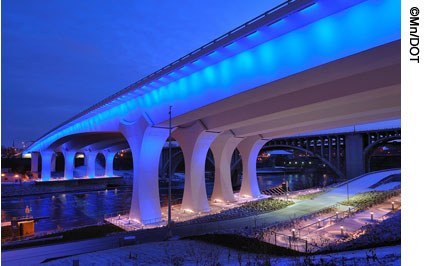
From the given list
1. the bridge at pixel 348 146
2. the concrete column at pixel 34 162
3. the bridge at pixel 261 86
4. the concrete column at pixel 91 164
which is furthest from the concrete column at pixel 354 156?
the concrete column at pixel 34 162

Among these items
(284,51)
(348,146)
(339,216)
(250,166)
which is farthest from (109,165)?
(284,51)

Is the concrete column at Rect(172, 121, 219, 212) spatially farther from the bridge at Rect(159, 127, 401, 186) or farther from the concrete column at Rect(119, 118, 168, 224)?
the bridge at Rect(159, 127, 401, 186)

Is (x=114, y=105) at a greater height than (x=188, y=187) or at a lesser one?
greater

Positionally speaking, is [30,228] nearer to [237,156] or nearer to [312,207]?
[312,207]

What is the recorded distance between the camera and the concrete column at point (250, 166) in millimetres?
37562

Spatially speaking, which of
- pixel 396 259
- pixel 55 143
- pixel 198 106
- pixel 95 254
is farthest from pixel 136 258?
pixel 55 143

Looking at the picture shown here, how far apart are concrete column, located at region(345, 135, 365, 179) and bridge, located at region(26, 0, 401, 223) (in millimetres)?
21672

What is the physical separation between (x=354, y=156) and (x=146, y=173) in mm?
40177

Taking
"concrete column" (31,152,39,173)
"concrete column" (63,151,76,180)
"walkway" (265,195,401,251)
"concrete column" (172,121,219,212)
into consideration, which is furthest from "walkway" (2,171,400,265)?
"concrete column" (31,152,39,173)

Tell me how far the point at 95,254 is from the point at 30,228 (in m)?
14.0

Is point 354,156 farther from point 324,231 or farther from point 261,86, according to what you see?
point 261,86

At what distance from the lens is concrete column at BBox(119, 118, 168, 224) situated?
924 inches

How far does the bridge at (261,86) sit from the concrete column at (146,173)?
0.08 metres

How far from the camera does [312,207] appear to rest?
25.8 m
